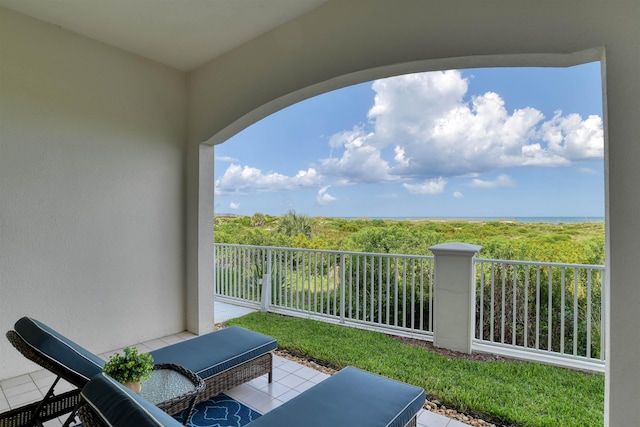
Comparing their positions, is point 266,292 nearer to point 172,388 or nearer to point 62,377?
point 172,388

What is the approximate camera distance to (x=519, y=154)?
8.86m

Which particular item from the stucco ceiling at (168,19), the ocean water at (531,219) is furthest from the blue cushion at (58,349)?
the ocean water at (531,219)

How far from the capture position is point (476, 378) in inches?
113

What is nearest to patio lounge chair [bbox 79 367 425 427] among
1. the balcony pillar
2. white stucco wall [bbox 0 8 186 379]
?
the balcony pillar

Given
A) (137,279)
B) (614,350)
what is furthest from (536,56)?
(137,279)

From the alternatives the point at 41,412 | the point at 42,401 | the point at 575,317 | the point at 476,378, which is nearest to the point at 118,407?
the point at 42,401

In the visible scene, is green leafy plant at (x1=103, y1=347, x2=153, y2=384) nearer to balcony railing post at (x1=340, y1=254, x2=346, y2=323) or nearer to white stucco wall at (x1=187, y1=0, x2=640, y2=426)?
white stucco wall at (x1=187, y1=0, x2=640, y2=426)

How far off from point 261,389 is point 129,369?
4.35 feet

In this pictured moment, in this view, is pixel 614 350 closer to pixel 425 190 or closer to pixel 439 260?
pixel 439 260

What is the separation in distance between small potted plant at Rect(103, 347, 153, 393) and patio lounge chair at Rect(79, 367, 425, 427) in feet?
2.07

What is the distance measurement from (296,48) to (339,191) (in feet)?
27.6

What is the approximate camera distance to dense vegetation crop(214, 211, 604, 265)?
21.5 feet

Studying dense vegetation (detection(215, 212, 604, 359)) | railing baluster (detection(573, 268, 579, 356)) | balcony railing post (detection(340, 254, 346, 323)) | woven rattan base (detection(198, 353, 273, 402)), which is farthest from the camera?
balcony railing post (detection(340, 254, 346, 323))

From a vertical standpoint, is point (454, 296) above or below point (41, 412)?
above
